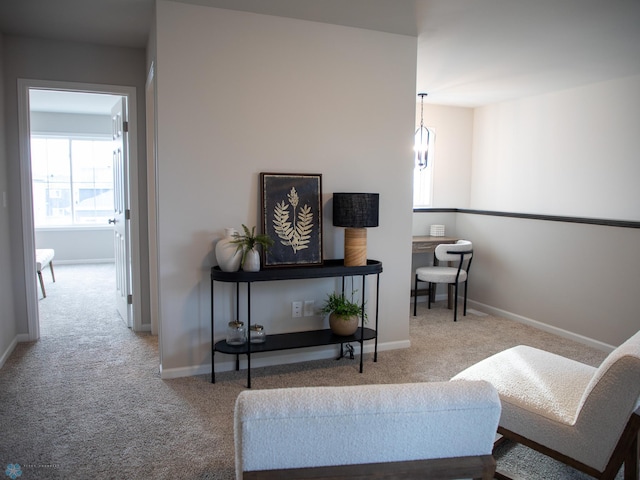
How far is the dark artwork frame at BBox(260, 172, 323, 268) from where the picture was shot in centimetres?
322

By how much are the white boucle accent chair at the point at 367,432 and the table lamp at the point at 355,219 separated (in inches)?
82.6

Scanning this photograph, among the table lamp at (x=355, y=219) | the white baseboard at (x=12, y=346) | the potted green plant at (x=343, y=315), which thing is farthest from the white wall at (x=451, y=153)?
the white baseboard at (x=12, y=346)

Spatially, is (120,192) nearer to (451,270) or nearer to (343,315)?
(343,315)

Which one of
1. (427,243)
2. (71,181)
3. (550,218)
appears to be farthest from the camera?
(71,181)

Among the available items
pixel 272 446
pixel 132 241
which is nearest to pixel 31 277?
pixel 132 241

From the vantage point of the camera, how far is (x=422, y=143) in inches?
213

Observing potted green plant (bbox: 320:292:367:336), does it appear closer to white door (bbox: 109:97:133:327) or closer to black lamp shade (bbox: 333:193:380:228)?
black lamp shade (bbox: 333:193:380:228)

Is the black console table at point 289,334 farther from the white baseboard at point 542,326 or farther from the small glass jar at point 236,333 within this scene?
the white baseboard at point 542,326

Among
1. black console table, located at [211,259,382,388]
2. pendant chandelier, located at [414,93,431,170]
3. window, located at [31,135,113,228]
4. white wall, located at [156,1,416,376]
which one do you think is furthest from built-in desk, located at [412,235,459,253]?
window, located at [31,135,113,228]

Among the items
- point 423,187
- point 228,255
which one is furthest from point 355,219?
point 423,187

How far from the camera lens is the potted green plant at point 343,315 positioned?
3283 mm

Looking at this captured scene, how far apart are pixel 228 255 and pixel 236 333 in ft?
1.73

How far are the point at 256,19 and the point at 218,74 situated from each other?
45cm

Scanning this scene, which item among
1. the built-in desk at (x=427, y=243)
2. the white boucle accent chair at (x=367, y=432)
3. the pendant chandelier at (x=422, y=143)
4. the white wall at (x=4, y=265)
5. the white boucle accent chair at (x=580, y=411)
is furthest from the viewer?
the pendant chandelier at (x=422, y=143)
